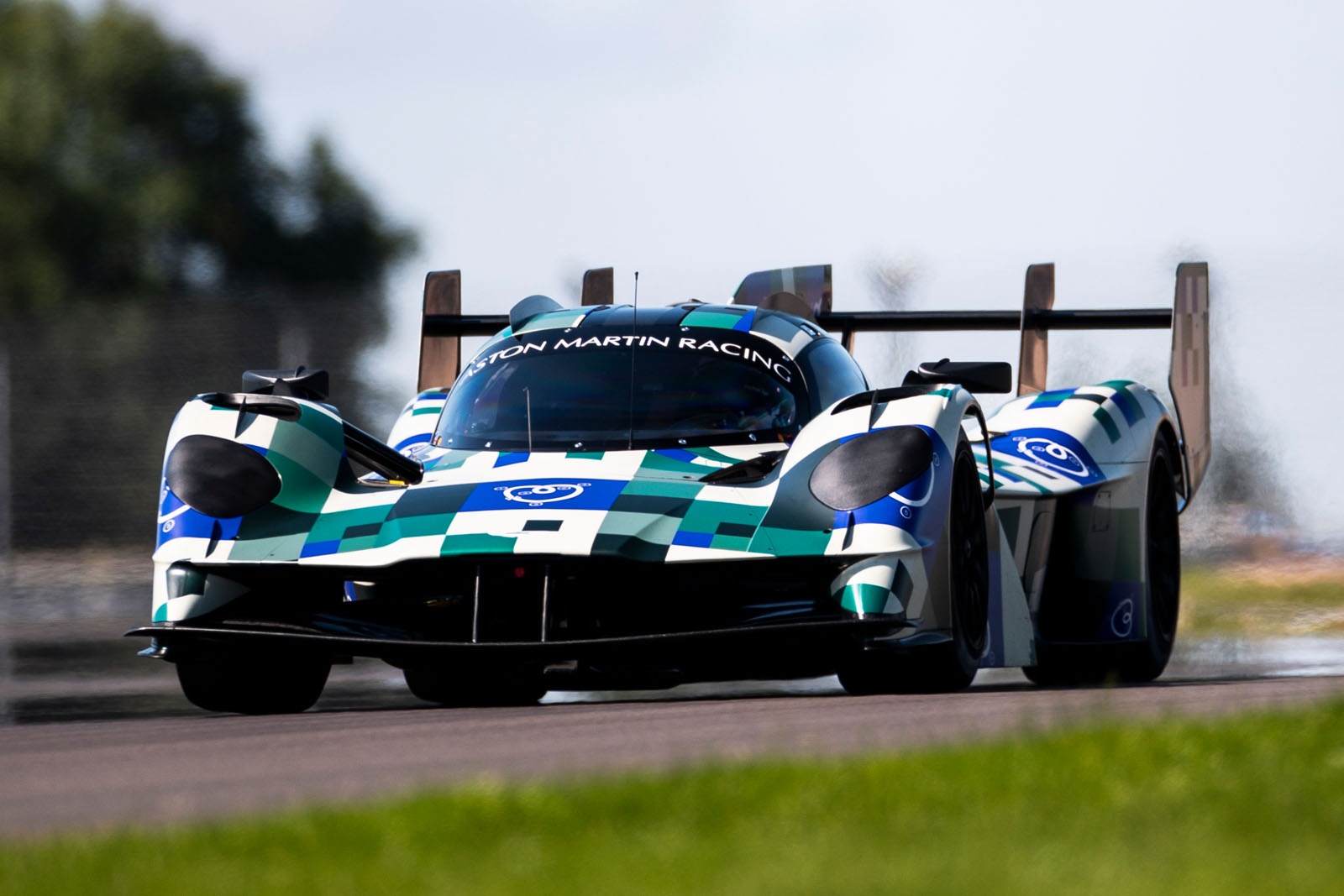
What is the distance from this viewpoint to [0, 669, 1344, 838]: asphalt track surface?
13.2 ft

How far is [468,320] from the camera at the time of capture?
33.1ft

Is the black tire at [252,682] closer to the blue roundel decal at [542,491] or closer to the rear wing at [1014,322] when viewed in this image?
the blue roundel decal at [542,491]

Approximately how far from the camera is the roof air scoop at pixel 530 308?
8547mm

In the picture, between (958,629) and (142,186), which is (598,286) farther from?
(142,186)

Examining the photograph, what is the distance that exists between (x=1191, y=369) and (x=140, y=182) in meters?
29.6

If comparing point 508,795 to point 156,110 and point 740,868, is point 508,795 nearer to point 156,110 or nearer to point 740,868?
point 740,868

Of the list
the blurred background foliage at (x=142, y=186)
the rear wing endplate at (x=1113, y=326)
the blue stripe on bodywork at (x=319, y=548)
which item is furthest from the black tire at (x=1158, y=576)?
the blurred background foliage at (x=142, y=186)

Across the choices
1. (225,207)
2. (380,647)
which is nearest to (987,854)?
A: (380,647)

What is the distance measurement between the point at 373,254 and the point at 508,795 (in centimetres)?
3674

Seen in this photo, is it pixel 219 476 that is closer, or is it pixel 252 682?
pixel 219 476

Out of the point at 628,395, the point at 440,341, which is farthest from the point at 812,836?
the point at 440,341

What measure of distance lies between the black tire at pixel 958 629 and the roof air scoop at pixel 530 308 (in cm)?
224

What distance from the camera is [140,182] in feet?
121

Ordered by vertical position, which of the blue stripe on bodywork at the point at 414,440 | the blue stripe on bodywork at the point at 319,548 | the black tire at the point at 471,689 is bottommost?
the black tire at the point at 471,689
